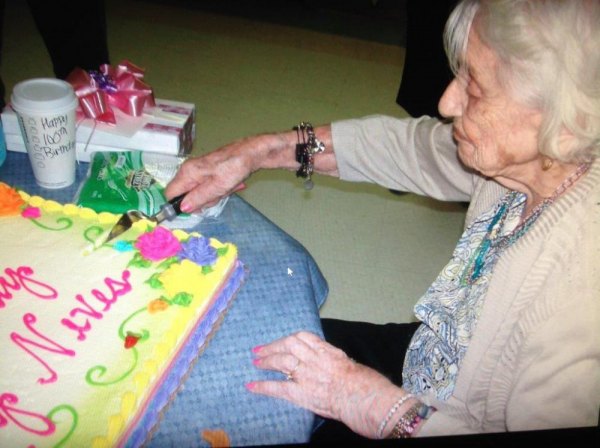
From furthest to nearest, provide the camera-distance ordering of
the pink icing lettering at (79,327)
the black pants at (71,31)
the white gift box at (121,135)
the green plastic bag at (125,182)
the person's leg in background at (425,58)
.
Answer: the person's leg in background at (425,58) < the black pants at (71,31) < the white gift box at (121,135) < the green plastic bag at (125,182) < the pink icing lettering at (79,327)

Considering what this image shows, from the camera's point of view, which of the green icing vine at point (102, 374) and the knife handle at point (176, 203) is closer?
the green icing vine at point (102, 374)

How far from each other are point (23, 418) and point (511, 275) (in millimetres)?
615

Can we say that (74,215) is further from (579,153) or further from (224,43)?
(224,43)

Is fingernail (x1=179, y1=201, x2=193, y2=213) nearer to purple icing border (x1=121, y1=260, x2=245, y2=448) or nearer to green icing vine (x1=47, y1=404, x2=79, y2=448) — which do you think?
purple icing border (x1=121, y1=260, x2=245, y2=448)

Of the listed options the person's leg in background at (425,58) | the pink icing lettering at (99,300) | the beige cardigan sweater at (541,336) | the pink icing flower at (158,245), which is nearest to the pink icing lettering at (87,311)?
the pink icing lettering at (99,300)

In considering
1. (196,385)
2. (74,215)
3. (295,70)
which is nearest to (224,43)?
(295,70)

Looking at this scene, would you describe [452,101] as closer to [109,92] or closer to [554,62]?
[554,62]

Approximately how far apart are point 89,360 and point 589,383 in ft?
1.94

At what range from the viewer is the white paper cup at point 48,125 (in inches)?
33.8

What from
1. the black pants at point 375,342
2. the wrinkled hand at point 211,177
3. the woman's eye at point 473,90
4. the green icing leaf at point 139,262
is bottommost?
the black pants at point 375,342

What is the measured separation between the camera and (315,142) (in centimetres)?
110

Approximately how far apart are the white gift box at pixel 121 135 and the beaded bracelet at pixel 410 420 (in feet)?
2.09

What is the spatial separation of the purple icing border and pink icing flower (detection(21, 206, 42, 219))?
12.4 inches

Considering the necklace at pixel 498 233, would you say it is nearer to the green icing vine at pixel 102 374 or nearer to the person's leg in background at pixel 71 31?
the green icing vine at pixel 102 374
